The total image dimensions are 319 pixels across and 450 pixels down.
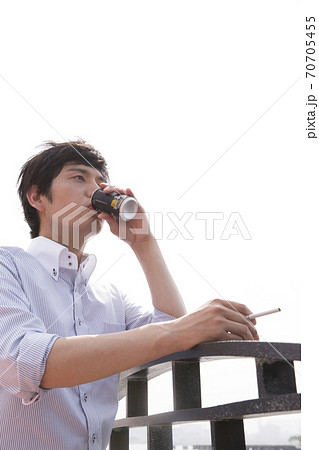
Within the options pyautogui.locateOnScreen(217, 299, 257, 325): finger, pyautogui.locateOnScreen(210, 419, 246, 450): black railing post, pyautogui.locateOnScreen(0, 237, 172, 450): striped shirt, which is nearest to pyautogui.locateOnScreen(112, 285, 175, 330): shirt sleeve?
pyautogui.locateOnScreen(0, 237, 172, 450): striped shirt

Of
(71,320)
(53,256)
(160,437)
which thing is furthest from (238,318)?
(53,256)

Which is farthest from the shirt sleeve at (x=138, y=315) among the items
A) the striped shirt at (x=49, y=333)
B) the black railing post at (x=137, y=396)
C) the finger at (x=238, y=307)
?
the finger at (x=238, y=307)

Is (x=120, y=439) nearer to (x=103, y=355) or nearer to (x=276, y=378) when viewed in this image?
(x=103, y=355)

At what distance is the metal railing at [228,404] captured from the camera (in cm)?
45

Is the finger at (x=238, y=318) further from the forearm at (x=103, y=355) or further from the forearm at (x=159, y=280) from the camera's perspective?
the forearm at (x=159, y=280)

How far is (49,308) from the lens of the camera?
0.91 metres

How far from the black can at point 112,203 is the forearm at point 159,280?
121 mm

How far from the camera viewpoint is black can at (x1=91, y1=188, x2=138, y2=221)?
115 cm

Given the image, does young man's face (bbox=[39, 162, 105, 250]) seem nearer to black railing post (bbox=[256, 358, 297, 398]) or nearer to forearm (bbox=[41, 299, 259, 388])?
forearm (bbox=[41, 299, 259, 388])

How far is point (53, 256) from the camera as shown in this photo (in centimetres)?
106

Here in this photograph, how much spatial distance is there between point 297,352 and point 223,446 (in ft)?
0.63

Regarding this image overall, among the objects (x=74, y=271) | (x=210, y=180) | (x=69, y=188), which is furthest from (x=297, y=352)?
(x=210, y=180)

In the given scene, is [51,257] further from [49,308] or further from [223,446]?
[223,446]

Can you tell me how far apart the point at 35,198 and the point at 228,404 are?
998mm
